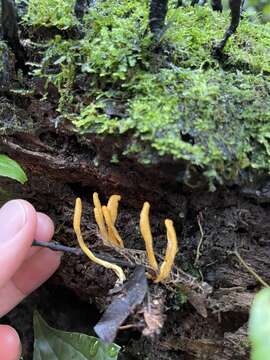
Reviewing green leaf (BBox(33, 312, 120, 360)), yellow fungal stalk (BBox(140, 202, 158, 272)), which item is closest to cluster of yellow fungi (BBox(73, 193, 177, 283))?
yellow fungal stalk (BBox(140, 202, 158, 272))

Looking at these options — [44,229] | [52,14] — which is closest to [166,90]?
[52,14]

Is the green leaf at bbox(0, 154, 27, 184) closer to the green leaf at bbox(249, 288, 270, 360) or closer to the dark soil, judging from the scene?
the dark soil

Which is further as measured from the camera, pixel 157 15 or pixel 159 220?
pixel 159 220

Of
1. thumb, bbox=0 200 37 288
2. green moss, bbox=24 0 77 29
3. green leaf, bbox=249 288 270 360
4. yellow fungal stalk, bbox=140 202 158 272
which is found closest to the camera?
green leaf, bbox=249 288 270 360

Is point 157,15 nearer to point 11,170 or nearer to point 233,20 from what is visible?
point 233,20

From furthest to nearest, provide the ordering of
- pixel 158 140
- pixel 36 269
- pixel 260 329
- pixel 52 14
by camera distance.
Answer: pixel 36 269 → pixel 52 14 → pixel 158 140 → pixel 260 329

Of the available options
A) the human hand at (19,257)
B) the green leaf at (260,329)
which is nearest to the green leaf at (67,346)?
the human hand at (19,257)
